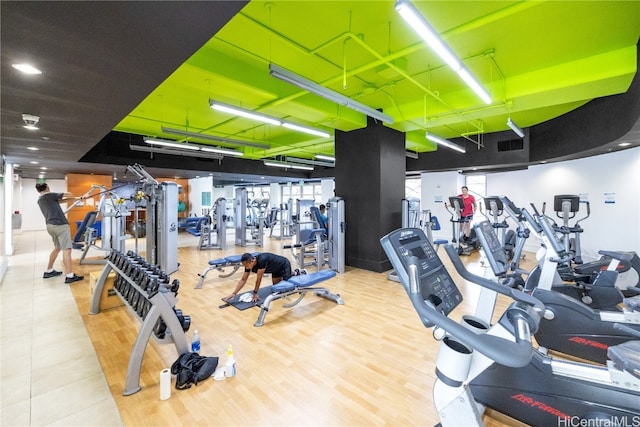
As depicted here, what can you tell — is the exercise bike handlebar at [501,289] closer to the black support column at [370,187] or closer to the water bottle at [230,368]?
the water bottle at [230,368]

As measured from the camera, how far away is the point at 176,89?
4828 millimetres

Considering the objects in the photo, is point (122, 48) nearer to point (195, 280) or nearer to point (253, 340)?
point (253, 340)

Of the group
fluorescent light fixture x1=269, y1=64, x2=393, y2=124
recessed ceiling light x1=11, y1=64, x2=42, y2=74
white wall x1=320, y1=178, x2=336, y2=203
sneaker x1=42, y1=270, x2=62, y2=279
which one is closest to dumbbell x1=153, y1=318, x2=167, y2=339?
recessed ceiling light x1=11, y1=64, x2=42, y2=74

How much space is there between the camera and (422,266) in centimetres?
132

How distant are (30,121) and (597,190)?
1024 centimetres

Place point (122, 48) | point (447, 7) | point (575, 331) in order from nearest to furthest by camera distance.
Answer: point (122, 48), point (575, 331), point (447, 7)

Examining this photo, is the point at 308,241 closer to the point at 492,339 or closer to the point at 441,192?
the point at 492,339

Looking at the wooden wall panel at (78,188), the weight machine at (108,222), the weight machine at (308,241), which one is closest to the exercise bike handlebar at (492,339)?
the weight machine at (308,241)

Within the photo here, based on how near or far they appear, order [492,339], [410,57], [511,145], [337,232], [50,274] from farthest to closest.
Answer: [511,145]
[337,232]
[50,274]
[410,57]
[492,339]

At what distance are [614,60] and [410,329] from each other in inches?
170

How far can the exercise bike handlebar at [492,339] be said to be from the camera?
0.87 meters

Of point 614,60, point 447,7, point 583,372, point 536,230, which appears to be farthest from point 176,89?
point 614,60

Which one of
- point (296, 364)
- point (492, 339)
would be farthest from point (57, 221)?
point (492, 339)

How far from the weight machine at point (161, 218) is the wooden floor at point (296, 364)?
1.12 metres
